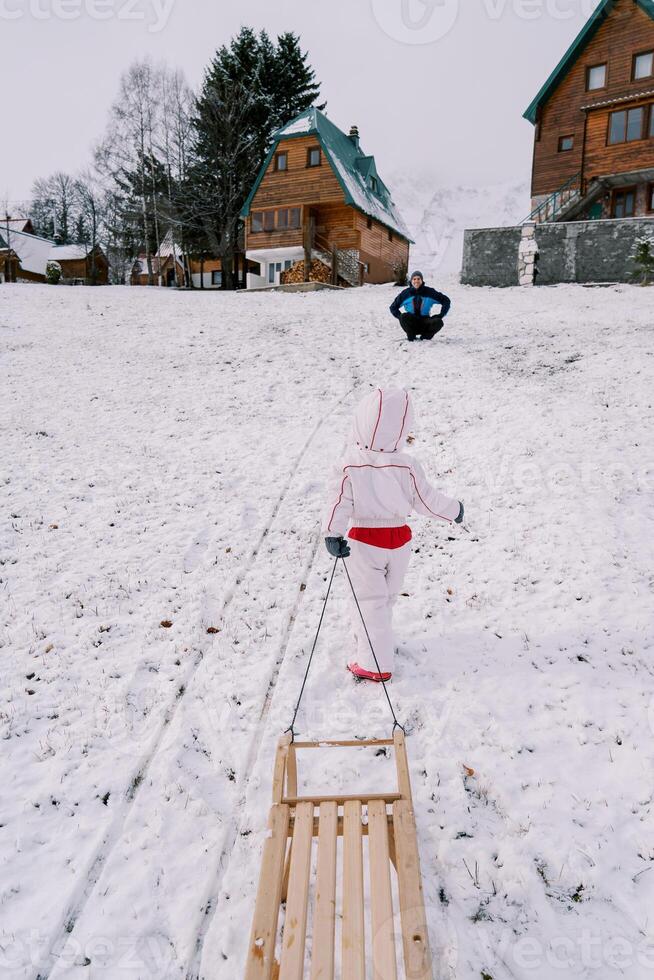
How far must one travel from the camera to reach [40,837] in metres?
2.99

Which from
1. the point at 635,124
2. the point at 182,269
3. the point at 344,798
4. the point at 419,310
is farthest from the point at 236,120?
the point at 344,798

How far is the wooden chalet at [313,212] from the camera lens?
27266 mm

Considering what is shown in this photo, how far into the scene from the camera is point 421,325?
13.2m

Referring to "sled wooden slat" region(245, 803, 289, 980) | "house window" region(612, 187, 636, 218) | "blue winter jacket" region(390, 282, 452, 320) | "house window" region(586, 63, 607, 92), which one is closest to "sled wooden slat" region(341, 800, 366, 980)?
"sled wooden slat" region(245, 803, 289, 980)

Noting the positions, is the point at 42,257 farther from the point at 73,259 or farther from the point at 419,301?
the point at 419,301

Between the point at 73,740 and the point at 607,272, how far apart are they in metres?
20.8

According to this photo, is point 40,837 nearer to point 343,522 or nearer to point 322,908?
point 322,908

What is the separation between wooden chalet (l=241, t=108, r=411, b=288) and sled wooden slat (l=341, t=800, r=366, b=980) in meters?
26.1

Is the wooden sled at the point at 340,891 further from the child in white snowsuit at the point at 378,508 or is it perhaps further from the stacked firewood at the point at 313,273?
the stacked firewood at the point at 313,273

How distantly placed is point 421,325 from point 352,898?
1266 centimetres

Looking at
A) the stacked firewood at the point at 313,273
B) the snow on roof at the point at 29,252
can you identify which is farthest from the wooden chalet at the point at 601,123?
the snow on roof at the point at 29,252

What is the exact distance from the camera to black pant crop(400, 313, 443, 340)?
13.1 metres

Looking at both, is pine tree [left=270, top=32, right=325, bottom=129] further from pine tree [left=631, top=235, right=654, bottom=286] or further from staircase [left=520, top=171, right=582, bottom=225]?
pine tree [left=631, top=235, right=654, bottom=286]

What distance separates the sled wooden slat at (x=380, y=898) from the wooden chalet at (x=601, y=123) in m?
28.0
